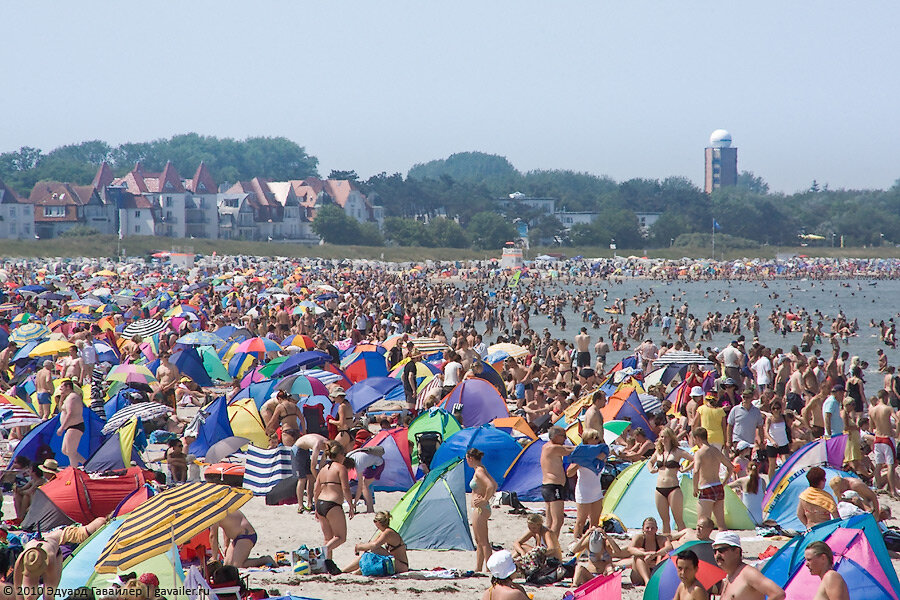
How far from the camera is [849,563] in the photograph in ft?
20.8

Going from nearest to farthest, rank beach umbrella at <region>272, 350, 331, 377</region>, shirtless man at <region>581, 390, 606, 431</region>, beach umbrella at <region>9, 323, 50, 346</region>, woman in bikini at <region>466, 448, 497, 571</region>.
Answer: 1. woman in bikini at <region>466, 448, 497, 571</region>
2. shirtless man at <region>581, 390, 606, 431</region>
3. beach umbrella at <region>272, 350, 331, 377</region>
4. beach umbrella at <region>9, 323, 50, 346</region>

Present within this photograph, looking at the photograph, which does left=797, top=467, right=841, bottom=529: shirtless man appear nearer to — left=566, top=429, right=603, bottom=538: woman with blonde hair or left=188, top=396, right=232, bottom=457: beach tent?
left=566, top=429, right=603, bottom=538: woman with blonde hair

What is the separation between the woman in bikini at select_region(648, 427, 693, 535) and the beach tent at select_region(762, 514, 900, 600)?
5.80ft

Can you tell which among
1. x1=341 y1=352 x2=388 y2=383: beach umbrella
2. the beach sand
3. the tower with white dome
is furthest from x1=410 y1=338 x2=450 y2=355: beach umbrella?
the tower with white dome

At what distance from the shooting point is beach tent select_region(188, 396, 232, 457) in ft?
37.7

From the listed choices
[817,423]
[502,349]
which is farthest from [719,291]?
[817,423]

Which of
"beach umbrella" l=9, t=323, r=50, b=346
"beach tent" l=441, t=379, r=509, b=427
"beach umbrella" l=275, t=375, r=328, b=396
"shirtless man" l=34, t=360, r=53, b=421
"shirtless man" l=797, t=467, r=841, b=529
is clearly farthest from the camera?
"beach umbrella" l=9, t=323, r=50, b=346

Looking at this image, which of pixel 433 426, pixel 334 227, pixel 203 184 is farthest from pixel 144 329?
pixel 203 184

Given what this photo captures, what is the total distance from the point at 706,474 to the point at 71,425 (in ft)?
21.6

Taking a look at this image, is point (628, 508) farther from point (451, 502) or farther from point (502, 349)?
point (502, 349)

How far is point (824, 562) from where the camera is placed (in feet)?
18.2

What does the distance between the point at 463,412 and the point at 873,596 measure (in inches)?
274

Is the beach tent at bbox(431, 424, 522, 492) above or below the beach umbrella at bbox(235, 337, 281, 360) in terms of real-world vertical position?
below

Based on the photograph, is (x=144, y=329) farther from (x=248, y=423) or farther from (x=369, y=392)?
(x=248, y=423)
